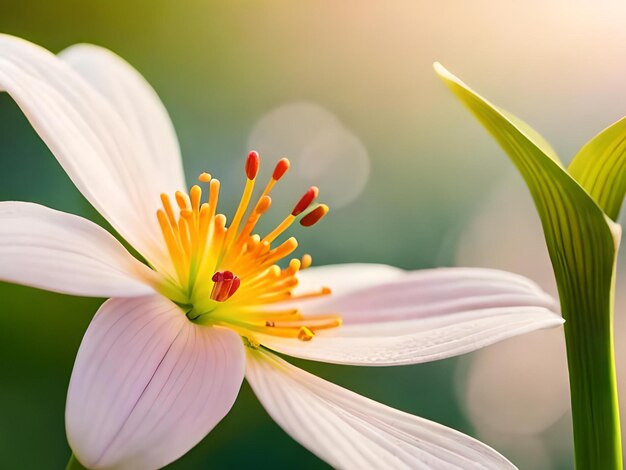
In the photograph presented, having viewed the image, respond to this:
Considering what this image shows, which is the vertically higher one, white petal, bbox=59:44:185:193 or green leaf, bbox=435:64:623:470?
white petal, bbox=59:44:185:193

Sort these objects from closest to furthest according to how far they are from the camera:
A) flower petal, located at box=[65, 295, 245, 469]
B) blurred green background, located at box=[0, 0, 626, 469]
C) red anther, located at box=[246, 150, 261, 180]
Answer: flower petal, located at box=[65, 295, 245, 469] → red anther, located at box=[246, 150, 261, 180] → blurred green background, located at box=[0, 0, 626, 469]

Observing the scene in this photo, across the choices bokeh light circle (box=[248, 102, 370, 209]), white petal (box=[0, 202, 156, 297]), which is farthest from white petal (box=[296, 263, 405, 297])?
bokeh light circle (box=[248, 102, 370, 209])

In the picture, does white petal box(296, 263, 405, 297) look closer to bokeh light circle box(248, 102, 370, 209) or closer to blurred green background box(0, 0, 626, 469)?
blurred green background box(0, 0, 626, 469)

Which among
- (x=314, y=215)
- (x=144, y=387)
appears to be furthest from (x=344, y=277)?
(x=144, y=387)

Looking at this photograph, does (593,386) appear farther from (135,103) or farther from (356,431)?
(135,103)

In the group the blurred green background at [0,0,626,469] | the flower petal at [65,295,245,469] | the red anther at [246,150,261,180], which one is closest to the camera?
the flower petal at [65,295,245,469]

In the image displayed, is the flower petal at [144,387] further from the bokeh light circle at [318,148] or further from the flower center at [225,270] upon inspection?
the bokeh light circle at [318,148]

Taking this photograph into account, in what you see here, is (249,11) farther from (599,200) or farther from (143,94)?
(599,200)
